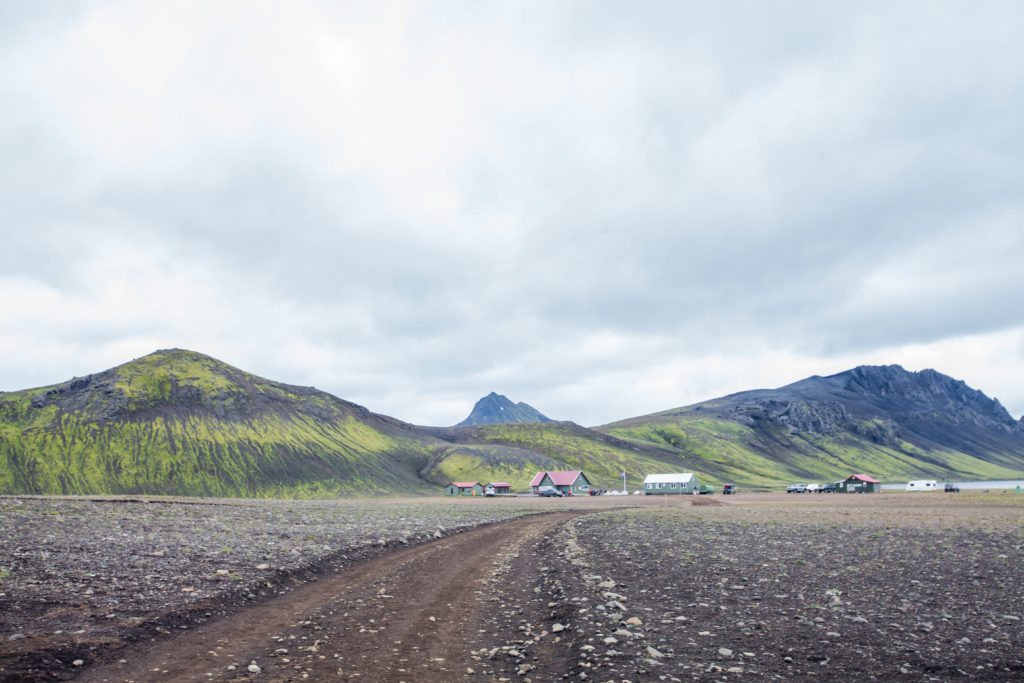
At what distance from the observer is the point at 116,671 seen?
462 inches

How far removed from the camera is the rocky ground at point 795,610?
1115 centimetres

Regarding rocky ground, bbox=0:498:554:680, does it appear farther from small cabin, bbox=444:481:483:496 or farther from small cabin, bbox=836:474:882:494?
small cabin, bbox=836:474:882:494

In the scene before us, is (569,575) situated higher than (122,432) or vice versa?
(122,432)

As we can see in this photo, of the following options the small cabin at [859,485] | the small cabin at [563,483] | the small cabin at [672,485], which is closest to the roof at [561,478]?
the small cabin at [563,483]

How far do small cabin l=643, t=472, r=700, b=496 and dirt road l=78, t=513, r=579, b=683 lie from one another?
151376mm

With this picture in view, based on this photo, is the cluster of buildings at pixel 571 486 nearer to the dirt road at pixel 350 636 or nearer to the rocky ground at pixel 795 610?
the rocky ground at pixel 795 610

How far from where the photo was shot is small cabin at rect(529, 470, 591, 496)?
172 metres

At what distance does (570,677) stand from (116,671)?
8715mm

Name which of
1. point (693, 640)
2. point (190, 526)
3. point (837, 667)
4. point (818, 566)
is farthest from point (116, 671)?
point (190, 526)

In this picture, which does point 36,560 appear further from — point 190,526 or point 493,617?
point 493,617

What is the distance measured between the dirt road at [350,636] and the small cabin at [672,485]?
151 m

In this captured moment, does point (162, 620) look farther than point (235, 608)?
No

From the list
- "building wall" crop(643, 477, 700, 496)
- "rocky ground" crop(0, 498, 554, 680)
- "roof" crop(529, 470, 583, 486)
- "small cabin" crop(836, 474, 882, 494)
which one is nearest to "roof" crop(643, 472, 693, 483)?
"building wall" crop(643, 477, 700, 496)

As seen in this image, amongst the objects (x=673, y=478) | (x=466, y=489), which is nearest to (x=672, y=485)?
(x=673, y=478)
